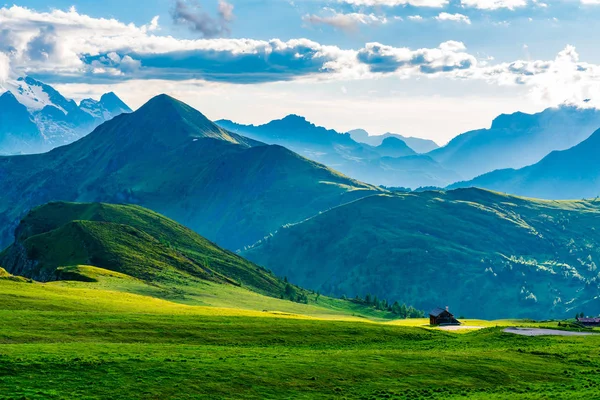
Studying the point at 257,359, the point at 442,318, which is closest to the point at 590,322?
the point at 442,318

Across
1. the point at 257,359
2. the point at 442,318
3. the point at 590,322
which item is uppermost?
the point at 590,322

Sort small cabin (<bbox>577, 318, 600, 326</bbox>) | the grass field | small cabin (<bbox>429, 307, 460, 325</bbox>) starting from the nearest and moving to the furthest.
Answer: the grass field < small cabin (<bbox>429, 307, 460, 325</bbox>) < small cabin (<bbox>577, 318, 600, 326</bbox>)

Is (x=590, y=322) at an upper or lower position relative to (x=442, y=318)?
upper

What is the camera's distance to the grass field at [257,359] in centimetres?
5956

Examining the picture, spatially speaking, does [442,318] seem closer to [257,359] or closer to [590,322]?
[590,322]

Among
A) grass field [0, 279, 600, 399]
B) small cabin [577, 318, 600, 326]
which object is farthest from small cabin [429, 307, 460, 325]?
grass field [0, 279, 600, 399]

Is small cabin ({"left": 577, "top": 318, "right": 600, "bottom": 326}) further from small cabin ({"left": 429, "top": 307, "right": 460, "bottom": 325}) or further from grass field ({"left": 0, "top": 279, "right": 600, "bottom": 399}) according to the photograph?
grass field ({"left": 0, "top": 279, "right": 600, "bottom": 399})

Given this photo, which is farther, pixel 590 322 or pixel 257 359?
pixel 590 322

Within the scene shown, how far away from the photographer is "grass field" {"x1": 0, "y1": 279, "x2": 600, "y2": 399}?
59.6 m

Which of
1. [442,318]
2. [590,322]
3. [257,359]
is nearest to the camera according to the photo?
[257,359]

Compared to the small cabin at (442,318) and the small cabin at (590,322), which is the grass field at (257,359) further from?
the small cabin at (590,322)

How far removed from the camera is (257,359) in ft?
231

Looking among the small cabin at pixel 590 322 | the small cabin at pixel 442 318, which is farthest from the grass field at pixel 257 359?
the small cabin at pixel 590 322

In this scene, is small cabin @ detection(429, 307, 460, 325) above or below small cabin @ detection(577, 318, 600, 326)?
below
